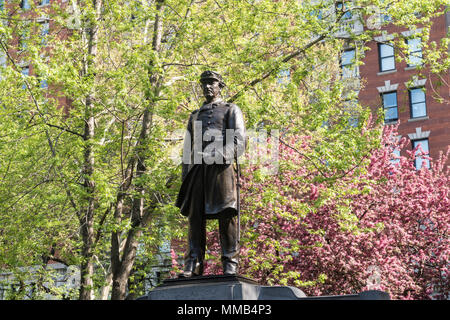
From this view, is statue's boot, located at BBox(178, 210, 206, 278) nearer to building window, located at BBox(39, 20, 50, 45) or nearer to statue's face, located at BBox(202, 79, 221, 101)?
statue's face, located at BBox(202, 79, 221, 101)

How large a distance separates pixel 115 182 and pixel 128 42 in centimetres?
432

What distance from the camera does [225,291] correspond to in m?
6.55

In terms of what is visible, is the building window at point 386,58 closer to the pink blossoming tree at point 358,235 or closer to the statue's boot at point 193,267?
the pink blossoming tree at point 358,235

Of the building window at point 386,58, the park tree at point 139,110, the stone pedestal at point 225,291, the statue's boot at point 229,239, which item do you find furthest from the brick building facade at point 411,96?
the stone pedestal at point 225,291

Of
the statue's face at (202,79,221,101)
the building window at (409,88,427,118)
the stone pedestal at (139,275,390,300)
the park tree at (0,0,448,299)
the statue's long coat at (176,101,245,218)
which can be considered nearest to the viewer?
the stone pedestal at (139,275,390,300)

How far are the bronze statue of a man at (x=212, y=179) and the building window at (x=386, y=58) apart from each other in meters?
25.3

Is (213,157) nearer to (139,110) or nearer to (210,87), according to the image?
(210,87)

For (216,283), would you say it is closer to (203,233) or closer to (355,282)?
(203,233)

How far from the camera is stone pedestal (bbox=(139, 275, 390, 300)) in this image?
6.48m

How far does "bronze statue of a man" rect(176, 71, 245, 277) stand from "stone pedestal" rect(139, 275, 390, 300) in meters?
0.36

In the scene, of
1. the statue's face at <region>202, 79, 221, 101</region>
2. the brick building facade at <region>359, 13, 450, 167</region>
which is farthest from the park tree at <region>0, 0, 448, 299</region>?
the brick building facade at <region>359, 13, 450, 167</region>

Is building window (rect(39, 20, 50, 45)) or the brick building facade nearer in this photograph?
building window (rect(39, 20, 50, 45))

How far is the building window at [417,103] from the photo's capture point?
29781 millimetres
